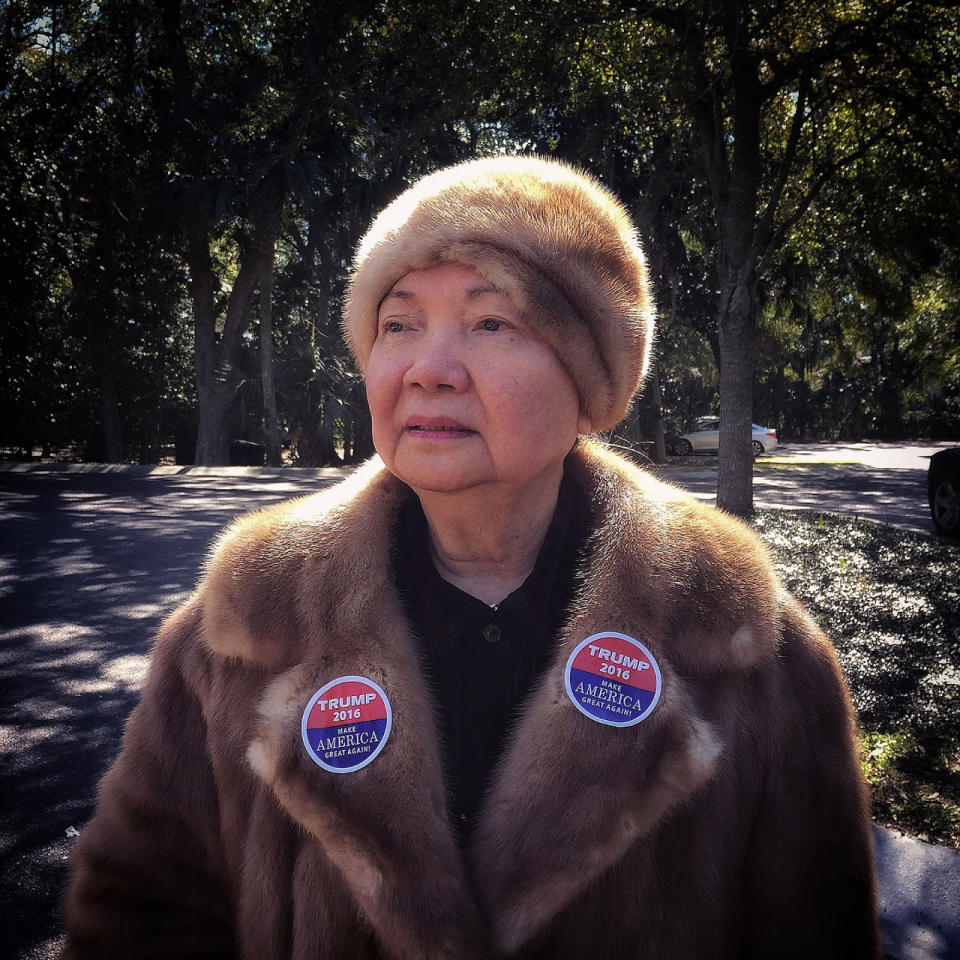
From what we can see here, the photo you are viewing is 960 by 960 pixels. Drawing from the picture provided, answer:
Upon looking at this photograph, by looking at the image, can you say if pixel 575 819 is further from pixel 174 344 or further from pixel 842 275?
pixel 174 344

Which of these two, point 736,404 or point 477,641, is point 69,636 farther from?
point 736,404

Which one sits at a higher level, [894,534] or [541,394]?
[541,394]

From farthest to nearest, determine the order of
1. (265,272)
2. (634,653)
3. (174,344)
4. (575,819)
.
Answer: (174,344)
(265,272)
(634,653)
(575,819)

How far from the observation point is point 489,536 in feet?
5.71

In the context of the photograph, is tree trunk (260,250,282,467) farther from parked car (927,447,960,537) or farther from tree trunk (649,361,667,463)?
parked car (927,447,960,537)

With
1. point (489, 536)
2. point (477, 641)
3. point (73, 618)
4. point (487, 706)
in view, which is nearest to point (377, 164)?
point (73, 618)

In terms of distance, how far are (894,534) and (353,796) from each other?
10.0 m

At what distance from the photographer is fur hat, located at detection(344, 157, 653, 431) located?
1.59 meters

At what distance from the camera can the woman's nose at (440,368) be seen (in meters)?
1.55

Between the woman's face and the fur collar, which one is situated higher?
the woman's face


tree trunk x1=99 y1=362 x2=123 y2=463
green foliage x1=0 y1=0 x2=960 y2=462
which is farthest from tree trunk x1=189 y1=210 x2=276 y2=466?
tree trunk x1=99 y1=362 x2=123 y2=463

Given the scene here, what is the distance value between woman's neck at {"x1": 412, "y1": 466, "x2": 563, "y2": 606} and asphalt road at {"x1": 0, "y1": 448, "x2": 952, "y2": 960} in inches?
88.5

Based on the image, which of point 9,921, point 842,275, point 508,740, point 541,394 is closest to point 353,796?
point 508,740

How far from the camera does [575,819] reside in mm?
1345
